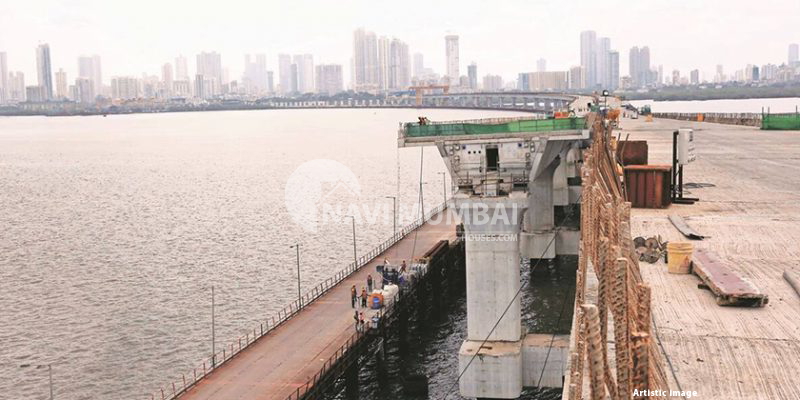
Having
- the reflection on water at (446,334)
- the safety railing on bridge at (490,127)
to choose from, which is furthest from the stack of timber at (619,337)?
the safety railing on bridge at (490,127)

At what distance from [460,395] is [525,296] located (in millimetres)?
17358

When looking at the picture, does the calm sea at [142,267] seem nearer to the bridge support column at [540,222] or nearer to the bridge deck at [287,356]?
the bridge deck at [287,356]

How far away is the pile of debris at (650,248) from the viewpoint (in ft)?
63.8

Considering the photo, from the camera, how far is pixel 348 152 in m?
171

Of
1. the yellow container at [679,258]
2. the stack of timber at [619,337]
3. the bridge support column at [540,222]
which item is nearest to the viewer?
the stack of timber at [619,337]

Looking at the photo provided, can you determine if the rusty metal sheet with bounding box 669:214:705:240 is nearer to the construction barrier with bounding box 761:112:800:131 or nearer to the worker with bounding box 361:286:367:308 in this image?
the worker with bounding box 361:286:367:308

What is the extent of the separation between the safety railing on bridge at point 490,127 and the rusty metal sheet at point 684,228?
32.7ft

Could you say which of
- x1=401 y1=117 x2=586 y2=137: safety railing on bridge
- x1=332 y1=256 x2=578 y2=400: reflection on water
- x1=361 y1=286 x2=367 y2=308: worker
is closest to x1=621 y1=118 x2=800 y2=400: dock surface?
x1=401 y1=117 x2=586 y2=137: safety railing on bridge

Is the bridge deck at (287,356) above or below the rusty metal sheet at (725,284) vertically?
below

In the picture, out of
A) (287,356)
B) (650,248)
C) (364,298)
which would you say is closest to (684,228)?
(650,248)

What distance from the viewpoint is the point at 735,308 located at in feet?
49.7

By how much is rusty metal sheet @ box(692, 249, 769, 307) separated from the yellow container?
0.16m

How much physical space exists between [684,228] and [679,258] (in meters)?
5.83

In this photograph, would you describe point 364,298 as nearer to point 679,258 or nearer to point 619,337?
point 679,258
